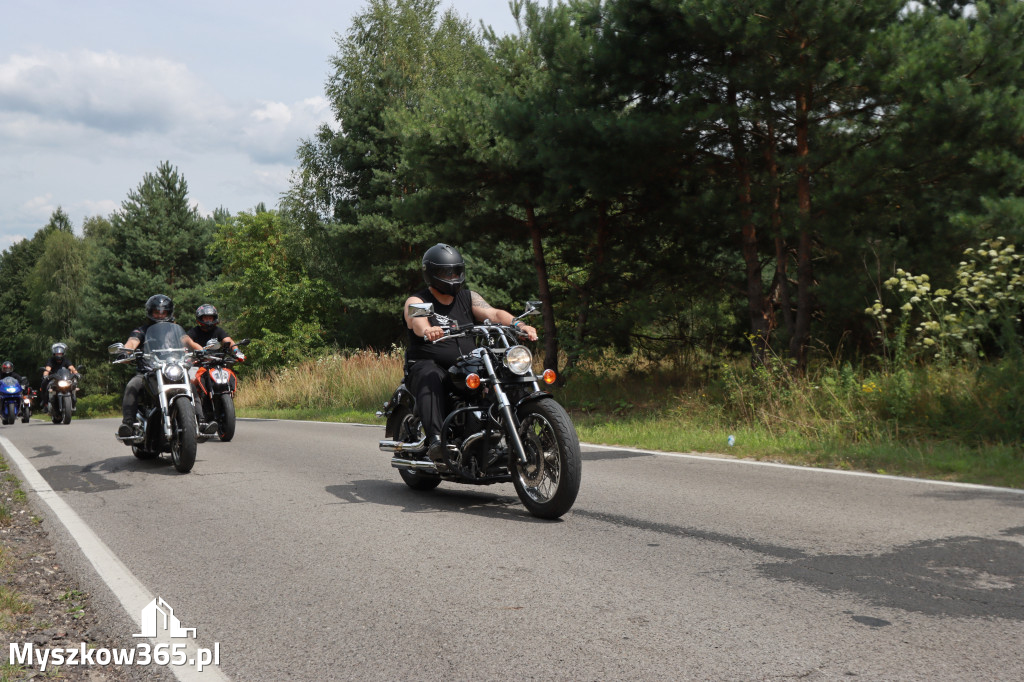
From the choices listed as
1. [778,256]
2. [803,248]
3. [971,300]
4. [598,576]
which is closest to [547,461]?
[598,576]

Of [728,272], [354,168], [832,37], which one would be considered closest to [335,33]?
[354,168]

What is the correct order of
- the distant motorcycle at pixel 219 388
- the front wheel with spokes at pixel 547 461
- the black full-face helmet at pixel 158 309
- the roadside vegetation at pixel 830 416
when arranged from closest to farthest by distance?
1. the front wheel with spokes at pixel 547 461
2. the roadside vegetation at pixel 830 416
3. the black full-face helmet at pixel 158 309
4. the distant motorcycle at pixel 219 388

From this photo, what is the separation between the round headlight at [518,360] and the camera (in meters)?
6.36

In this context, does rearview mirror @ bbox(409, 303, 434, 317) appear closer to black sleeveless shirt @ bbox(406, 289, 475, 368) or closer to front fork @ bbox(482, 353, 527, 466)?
black sleeveless shirt @ bbox(406, 289, 475, 368)

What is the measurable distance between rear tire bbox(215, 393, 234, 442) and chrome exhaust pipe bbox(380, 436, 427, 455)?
625 centimetres

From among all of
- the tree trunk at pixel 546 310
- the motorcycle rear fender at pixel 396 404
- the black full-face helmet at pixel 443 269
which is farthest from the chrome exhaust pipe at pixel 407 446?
the tree trunk at pixel 546 310

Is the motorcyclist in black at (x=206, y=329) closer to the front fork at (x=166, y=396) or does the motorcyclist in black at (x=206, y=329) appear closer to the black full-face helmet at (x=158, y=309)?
the black full-face helmet at (x=158, y=309)

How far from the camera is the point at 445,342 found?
7.05 m

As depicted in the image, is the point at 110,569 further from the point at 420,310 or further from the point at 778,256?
the point at 778,256

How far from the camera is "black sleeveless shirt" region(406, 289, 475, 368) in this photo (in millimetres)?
6953

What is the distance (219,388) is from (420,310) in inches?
285

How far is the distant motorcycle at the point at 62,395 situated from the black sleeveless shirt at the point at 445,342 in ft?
56.4

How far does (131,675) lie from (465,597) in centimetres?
155

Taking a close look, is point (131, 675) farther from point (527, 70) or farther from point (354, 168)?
point (354, 168)
